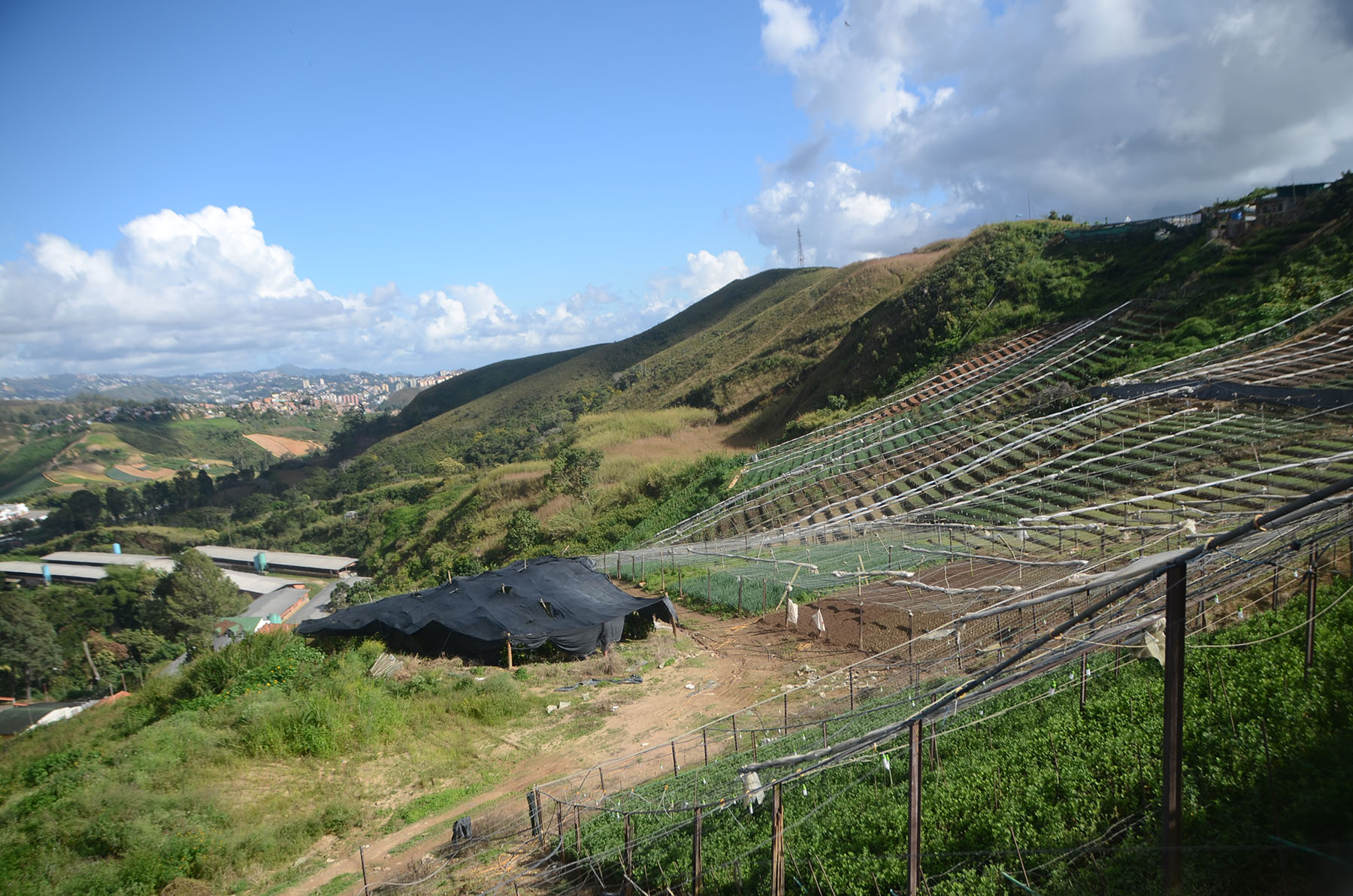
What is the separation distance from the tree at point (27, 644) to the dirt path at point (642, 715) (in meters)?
36.9

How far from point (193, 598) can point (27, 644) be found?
7.58 m

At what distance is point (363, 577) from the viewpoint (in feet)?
184

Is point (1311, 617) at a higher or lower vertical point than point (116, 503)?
higher

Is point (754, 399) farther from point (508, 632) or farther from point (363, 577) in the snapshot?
point (508, 632)

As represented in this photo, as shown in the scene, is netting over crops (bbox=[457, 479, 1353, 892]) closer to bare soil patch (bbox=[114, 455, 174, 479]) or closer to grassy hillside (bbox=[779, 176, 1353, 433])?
grassy hillside (bbox=[779, 176, 1353, 433])

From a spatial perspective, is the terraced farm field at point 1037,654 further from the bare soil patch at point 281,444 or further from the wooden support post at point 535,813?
the bare soil patch at point 281,444

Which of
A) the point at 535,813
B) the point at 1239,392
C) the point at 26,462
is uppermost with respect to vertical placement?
the point at 1239,392

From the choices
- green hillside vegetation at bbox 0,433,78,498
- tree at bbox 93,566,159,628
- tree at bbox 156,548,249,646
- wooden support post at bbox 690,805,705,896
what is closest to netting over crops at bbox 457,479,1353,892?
wooden support post at bbox 690,805,705,896

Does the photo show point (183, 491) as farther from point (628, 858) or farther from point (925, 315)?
point (628, 858)

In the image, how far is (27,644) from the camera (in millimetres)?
36094

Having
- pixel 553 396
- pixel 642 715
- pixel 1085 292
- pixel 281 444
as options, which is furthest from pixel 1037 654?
pixel 281 444

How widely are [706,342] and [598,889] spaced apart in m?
87.0

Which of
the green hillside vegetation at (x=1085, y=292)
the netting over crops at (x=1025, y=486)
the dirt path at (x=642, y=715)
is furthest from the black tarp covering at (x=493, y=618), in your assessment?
the green hillside vegetation at (x=1085, y=292)

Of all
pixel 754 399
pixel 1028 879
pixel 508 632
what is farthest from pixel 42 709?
pixel 754 399
